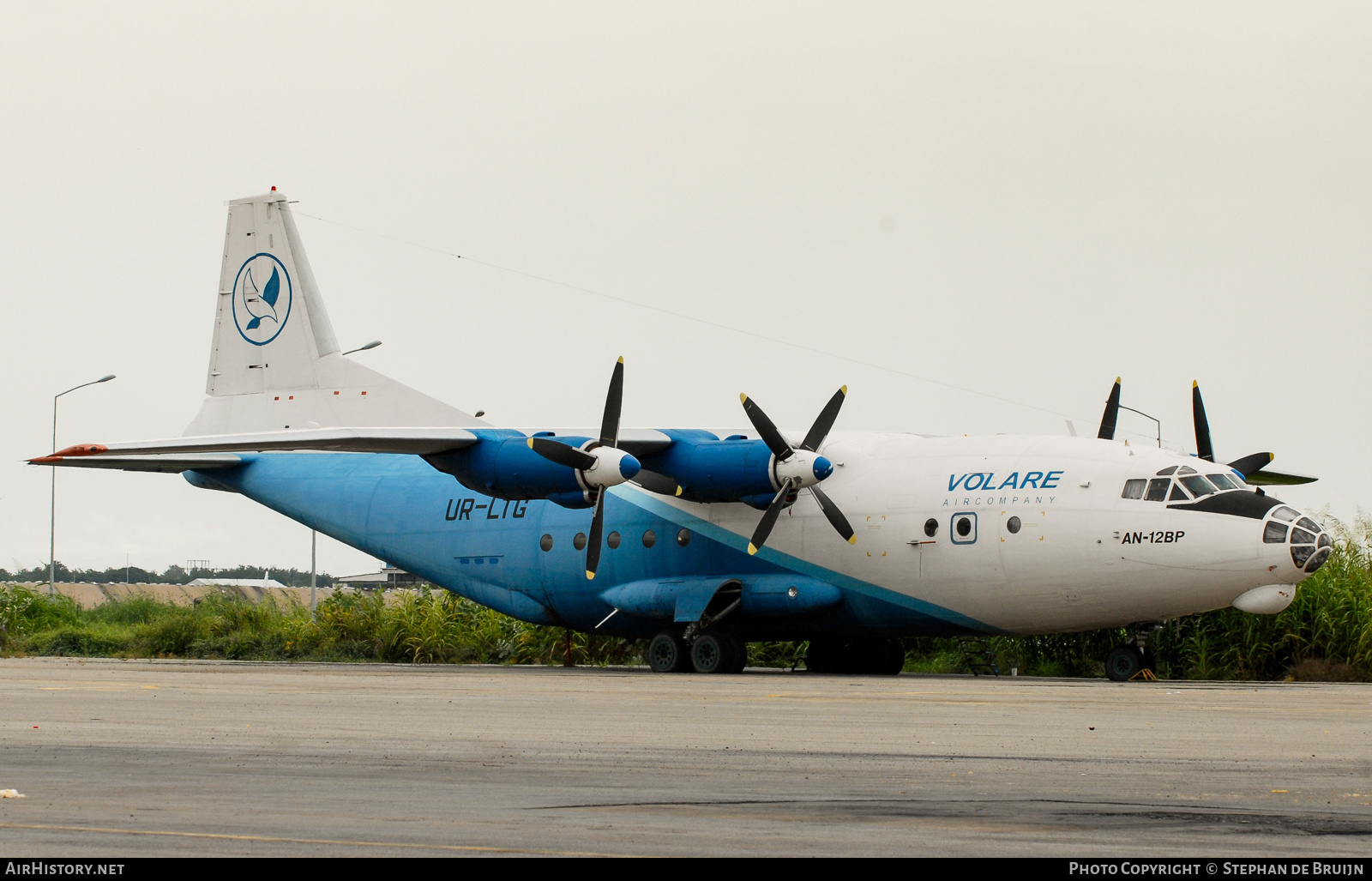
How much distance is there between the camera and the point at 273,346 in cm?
3519

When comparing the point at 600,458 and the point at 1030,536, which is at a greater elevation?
the point at 600,458

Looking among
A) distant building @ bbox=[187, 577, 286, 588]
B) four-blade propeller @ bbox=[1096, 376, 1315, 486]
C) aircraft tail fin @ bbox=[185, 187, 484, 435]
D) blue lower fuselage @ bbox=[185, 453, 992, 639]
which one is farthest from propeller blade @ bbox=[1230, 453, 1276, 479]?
distant building @ bbox=[187, 577, 286, 588]

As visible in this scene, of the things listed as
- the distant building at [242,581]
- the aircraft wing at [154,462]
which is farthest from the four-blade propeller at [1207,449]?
the distant building at [242,581]

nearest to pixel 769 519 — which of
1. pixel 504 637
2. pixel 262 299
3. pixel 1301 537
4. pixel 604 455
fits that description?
pixel 604 455

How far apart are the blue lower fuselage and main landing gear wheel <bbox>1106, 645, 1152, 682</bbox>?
225 cm

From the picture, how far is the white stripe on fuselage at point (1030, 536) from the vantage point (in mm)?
23906

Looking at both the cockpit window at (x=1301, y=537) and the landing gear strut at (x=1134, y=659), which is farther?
the landing gear strut at (x=1134, y=659)

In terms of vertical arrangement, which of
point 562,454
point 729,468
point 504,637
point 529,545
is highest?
point 562,454

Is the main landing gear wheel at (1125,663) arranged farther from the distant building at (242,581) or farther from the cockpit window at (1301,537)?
the distant building at (242,581)

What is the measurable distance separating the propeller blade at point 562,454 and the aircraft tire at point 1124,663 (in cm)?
888

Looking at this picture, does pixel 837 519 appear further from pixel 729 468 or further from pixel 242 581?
pixel 242 581

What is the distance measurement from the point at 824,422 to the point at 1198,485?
20.7 ft

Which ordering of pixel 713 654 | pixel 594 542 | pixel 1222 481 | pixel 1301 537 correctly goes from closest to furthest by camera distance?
pixel 1301 537 → pixel 1222 481 → pixel 594 542 → pixel 713 654

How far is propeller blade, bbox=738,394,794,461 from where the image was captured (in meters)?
26.4
